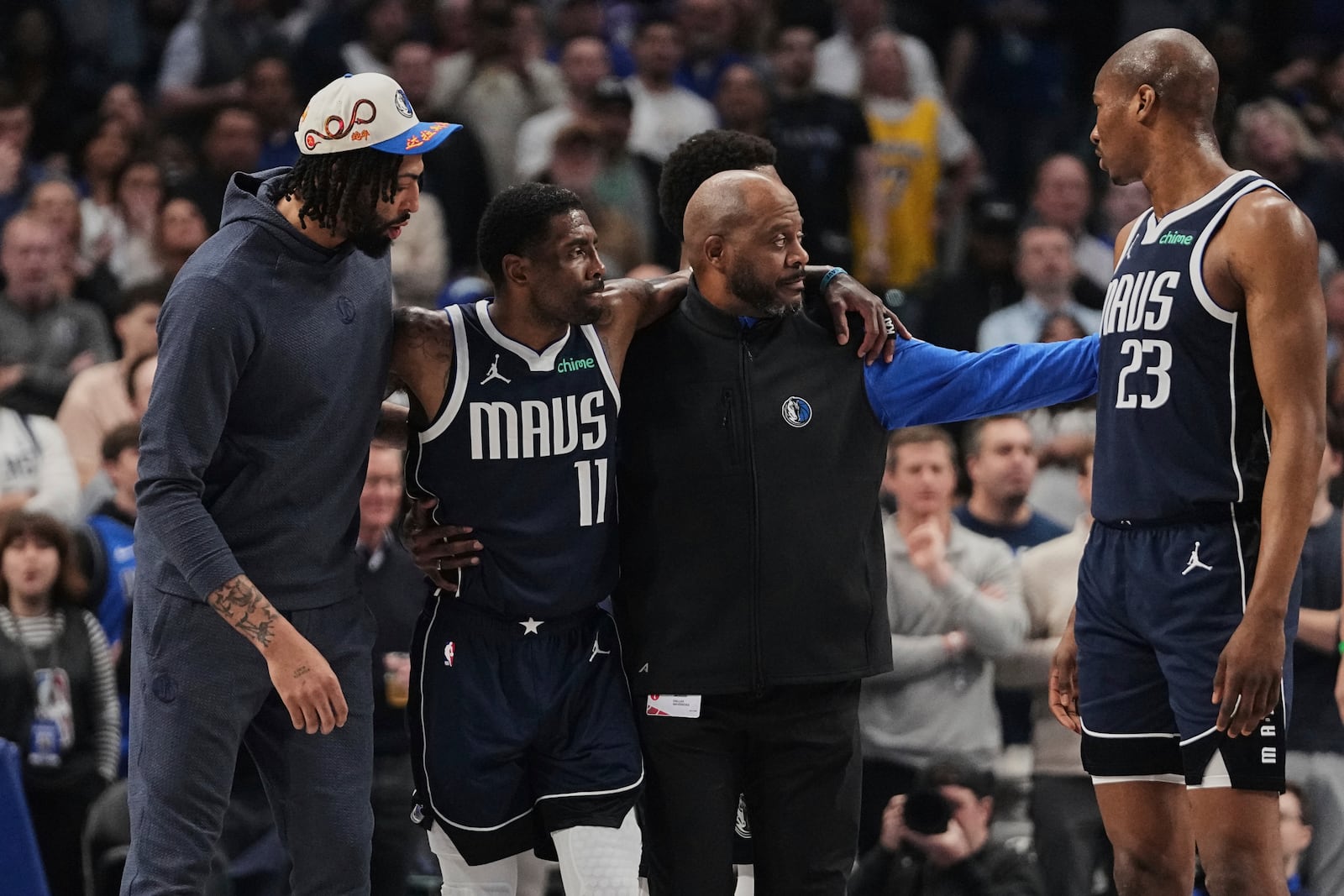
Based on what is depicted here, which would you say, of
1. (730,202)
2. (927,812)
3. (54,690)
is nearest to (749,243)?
(730,202)

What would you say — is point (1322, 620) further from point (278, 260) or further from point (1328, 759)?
point (278, 260)

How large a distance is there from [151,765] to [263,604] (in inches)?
18.6

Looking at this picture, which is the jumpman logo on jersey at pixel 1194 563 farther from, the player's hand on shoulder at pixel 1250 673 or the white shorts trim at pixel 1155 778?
the white shorts trim at pixel 1155 778

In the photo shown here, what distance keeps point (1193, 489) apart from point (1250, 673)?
419mm

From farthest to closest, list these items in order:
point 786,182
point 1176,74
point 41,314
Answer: point 786,182 → point 41,314 → point 1176,74

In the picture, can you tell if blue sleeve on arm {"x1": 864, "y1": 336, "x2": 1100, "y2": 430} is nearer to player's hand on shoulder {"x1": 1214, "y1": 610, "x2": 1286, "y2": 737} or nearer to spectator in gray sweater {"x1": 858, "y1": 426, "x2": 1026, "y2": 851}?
player's hand on shoulder {"x1": 1214, "y1": 610, "x2": 1286, "y2": 737}

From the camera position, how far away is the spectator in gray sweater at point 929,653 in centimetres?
632

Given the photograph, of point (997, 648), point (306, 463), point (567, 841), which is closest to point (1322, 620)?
point (997, 648)

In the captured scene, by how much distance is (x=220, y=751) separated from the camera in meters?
4.10

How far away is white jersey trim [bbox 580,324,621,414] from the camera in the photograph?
14.4ft

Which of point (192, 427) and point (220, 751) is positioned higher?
point (192, 427)

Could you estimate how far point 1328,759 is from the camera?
21.8ft

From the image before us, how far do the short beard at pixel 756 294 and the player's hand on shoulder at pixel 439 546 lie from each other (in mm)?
848

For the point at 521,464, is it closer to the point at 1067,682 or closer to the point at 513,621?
the point at 513,621
